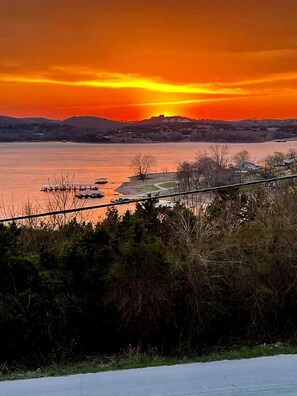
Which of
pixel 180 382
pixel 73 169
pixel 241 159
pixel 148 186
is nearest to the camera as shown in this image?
pixel 180 382

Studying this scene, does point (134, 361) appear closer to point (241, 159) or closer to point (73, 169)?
point (241, 159)

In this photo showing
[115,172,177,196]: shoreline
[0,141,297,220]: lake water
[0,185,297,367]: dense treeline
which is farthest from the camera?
[115,172,177,196]: shoreline

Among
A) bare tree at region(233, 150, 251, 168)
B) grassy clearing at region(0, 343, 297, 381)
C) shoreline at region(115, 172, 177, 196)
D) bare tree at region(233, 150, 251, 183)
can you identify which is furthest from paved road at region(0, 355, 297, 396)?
shoreline at region(115, 172, 177, 196)

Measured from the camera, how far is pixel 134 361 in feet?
10.7

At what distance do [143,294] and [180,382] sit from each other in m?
1.34

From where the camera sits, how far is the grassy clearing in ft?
9.75

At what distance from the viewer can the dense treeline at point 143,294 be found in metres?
3.80

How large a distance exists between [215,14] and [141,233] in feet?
18.6

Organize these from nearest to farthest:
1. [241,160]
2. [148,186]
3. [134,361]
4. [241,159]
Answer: [134,361] → [241,160] → [241,159] → [148,186]

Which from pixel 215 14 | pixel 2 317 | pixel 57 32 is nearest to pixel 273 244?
pixel 2 317

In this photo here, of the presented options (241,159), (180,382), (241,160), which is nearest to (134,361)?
(180,382)

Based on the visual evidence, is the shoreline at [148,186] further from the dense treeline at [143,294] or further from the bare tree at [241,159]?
the dense treeline at [143,294]

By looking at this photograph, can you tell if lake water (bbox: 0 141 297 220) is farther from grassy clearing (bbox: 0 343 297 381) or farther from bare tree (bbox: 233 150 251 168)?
grassy clearing (bbox: 0 343 297 381)

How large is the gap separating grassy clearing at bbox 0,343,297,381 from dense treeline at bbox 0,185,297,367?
263 millimetres
